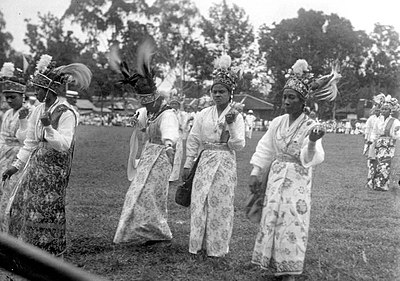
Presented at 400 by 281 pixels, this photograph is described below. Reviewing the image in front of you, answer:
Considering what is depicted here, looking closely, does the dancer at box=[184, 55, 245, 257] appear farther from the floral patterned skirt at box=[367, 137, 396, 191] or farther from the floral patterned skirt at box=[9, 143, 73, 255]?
the floral patterned skirt at box=[367, 137, 396, 191]

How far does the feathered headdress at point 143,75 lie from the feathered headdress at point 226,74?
72cm

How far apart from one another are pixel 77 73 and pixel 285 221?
2168 mm

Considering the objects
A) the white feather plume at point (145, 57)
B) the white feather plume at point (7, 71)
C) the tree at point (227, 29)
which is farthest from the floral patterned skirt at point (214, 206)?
the tree at point (227, 29)

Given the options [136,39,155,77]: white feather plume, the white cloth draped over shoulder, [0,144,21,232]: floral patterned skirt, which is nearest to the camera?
[0,144,21,232]: floral patterned skirt

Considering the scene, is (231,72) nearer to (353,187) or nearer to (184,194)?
(184,194)

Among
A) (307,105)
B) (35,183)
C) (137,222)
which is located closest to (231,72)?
(307,105)

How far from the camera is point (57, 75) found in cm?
→ 437

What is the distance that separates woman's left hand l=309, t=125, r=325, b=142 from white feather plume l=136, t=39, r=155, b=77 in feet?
Result: 6.97

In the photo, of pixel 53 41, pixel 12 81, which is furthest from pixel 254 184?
pixel 53 41

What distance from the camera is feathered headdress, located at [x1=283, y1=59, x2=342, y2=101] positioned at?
408 centimetres

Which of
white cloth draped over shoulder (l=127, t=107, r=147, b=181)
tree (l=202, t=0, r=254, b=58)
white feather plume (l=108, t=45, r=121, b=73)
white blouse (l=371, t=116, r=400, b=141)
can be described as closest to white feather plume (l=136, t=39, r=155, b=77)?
white feather plume (l=108, t=45, r=121, b=73)

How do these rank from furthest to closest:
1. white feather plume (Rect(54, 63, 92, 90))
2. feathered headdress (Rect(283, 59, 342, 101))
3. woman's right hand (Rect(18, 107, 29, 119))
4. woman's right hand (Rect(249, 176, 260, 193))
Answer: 1. woman's right hand (Rect(18, 107, 29, 119))
2. white feather plume (Rect(54, 63, 92, 90))
3. woman's right hand (Rect(249, 176, 260, 193))
4. feathered headdress (Rect(283, 59, 342, 101))

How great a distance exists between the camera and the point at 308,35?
64.7ft

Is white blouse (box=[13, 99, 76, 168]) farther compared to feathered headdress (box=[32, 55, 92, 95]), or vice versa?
feathered headdress (box=[32, 55, 92, 95])
